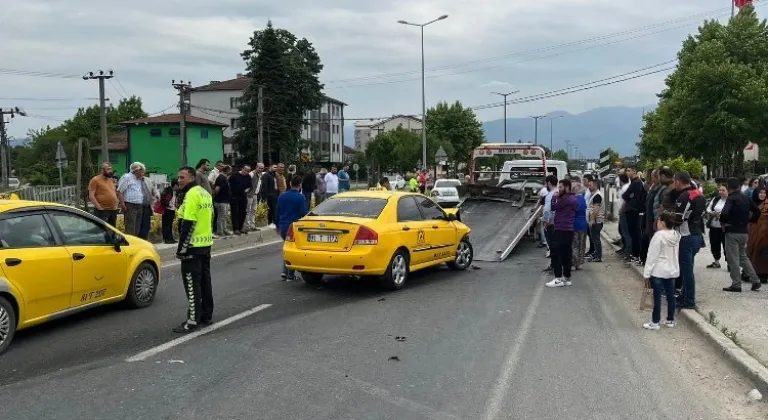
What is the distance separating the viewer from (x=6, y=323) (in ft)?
21.4

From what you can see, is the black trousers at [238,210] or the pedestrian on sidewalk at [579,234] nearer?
the pedestrian on sidewalk at [579,234]

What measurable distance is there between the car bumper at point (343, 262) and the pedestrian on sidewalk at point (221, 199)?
18.2 feet

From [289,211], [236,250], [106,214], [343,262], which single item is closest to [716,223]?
[343,262]

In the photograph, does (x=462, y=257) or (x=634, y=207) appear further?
(x=634, y=207)

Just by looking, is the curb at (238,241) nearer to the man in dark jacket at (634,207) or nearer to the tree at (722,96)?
the man in dark jacket at (634,207)

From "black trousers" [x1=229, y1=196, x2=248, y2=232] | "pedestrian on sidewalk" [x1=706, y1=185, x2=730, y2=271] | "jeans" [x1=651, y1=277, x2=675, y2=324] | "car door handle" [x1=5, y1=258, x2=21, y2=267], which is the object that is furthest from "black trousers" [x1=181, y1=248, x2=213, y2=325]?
"pedestrian on sidewalk" [x1=706, y1=185, x2=730, y2=271]

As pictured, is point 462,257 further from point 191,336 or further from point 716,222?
point 191,336

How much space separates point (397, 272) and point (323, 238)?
49.7 inches

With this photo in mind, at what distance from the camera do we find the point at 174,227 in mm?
15789

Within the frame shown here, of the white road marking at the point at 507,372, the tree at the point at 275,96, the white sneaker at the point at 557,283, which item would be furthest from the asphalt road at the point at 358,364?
the tree at the point at 275,96

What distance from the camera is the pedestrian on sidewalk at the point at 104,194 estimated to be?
12.4 metres

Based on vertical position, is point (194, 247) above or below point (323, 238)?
above

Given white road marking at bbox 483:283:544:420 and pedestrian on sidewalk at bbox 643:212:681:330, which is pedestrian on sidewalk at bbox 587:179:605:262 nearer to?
white road marking at bbox 483:283:544:420

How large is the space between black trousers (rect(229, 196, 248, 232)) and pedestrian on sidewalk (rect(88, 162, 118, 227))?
3.54 metres
